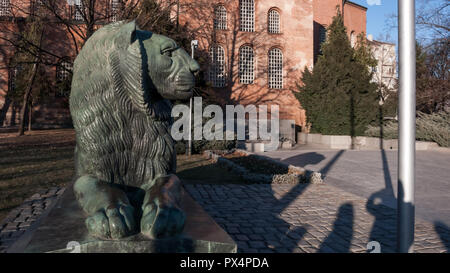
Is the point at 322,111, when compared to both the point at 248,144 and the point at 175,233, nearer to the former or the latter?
the point at 248,144

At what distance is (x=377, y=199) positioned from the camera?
6.39 meters

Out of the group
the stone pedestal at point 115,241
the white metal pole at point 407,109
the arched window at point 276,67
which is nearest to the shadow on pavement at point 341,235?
the white metal pole at point 407,109

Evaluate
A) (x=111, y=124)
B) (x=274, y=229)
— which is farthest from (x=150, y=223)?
(x=274, y=229)

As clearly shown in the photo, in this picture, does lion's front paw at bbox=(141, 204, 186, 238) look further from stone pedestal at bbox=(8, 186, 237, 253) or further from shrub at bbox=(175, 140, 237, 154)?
shrub at bbox=(175, 140, 237, 154)

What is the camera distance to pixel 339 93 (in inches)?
837

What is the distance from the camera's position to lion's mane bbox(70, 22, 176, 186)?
2109 mm

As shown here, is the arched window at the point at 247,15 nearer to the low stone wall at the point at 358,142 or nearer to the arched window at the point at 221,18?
the arched window at the point at 221,18

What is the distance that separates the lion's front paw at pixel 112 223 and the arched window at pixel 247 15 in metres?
27.1

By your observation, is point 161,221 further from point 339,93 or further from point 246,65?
point 246,65

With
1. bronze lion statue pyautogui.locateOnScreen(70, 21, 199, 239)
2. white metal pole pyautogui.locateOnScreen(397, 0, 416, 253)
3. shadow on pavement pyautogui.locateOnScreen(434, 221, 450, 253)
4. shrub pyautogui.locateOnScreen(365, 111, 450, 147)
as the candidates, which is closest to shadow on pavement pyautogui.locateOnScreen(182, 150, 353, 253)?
shadow on pavement pyautogui.locateOnScreen(434, 221, 450, 253)

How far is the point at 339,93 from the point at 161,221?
2123cm

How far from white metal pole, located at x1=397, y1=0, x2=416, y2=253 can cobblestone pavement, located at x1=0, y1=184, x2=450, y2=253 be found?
4.74 ft

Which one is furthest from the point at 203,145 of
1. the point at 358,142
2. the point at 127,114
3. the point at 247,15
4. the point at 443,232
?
the point at 247,15

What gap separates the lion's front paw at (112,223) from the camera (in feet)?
5.68
